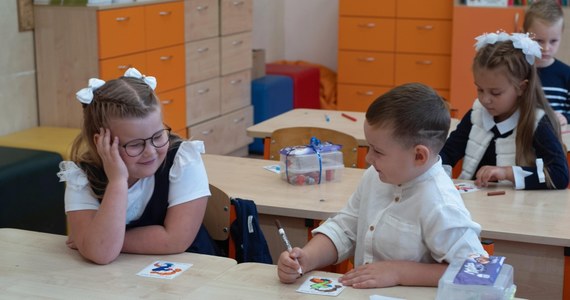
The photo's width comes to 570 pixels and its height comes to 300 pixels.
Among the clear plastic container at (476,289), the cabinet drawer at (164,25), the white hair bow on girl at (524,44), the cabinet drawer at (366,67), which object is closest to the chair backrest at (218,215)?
the clear plastic container at (476,289)

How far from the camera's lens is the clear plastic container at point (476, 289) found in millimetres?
1690

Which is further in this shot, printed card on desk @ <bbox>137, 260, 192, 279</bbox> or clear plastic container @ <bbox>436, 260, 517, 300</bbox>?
printed card on desk @ <bbox>137, 260, 192, 279</bbox>

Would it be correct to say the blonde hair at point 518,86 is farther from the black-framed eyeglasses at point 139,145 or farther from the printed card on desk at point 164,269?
the printed card on desk at point 164,269

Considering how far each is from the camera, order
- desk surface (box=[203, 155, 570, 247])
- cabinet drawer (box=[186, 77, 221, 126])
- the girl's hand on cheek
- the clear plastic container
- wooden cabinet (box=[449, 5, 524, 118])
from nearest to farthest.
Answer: the clear plastic container
the girl's hand on cheek
desk surface (box=[203, 155, 570, 247])
cabinet drawer (box=[186, 77, 221, 126])
wooden cabinet (box=[449, 5, 524, 118])

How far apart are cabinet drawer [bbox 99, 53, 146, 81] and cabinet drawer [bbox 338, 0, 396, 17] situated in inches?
90.1

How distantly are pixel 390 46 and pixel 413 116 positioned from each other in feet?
16.8

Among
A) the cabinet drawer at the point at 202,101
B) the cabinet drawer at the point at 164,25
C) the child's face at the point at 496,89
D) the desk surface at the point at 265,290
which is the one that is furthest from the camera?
the cabinet drawer at the point at 202,101

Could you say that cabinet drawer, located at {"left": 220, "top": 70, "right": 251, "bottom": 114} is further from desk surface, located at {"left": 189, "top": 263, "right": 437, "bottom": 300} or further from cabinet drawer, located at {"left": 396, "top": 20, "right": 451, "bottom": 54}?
desk surface, located at {"left": 189, "top": 263, "right": 437, "bottom": 300}

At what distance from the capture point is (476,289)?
5.57ft

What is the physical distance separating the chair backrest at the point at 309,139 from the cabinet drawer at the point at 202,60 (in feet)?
7.32

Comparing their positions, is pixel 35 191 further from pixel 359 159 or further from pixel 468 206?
pixel 468 206

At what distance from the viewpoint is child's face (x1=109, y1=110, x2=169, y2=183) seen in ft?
7.25

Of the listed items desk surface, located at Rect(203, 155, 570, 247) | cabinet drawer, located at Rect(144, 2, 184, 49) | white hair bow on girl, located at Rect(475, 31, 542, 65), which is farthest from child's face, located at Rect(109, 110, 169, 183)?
cabinet drawer, located at Rect(144, 2, 184, 49)

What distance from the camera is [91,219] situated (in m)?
2.26
